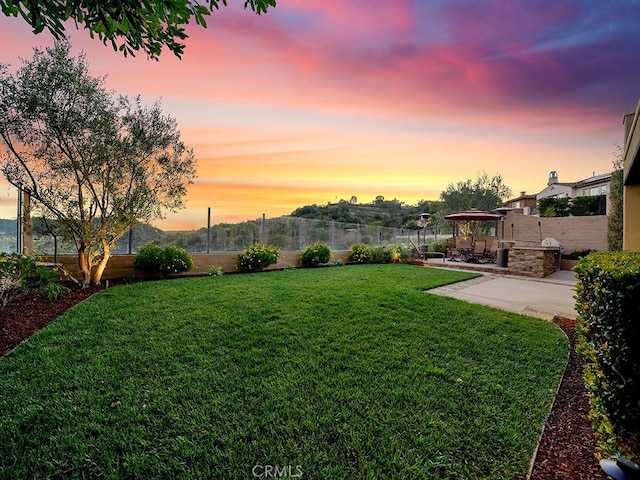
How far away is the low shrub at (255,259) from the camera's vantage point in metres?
9.95

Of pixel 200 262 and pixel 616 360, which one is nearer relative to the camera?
pixel 616 360

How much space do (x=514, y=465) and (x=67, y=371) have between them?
13.2 feet

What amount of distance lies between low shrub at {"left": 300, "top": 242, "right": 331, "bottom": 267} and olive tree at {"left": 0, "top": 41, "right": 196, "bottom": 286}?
510cm

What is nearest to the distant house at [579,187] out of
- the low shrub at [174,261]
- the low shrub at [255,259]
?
the low shrub at [255,259]

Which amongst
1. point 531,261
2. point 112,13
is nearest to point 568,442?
point 112,13

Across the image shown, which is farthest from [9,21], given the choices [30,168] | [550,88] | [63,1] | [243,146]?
[550,88]

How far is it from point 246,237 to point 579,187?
30672mm

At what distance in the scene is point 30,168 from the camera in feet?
20.5

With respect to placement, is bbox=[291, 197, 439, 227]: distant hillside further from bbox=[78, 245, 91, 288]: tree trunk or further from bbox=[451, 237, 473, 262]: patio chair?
bbox=[78, 245, 91, 288]: tree trunk

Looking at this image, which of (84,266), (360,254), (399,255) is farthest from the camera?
(399,255)

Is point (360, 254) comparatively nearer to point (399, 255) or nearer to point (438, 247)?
point (399, 255)

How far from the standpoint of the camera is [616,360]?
202cm

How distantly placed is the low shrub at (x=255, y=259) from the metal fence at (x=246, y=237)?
0.61 meters

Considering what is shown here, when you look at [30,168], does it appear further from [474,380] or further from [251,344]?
[474,380]
